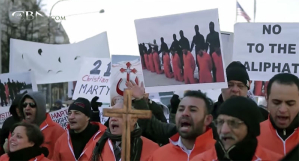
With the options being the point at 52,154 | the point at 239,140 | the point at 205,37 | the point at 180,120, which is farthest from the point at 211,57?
the point at 52,154

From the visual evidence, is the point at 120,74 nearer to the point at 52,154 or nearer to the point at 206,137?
the point at 52,154

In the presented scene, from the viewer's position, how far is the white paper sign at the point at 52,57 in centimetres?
Result: 1021

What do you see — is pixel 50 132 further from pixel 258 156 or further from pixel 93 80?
pixel 258 156

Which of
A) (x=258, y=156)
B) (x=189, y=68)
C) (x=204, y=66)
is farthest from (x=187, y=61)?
(x=258, y=156)

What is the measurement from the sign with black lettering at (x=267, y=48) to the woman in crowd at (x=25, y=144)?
2899 mm

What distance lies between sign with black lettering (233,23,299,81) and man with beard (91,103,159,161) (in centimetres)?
225

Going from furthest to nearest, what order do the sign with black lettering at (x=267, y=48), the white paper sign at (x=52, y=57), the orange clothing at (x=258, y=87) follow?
the white paper sign at (x=52, y=57) < the orange clothing at (x=258, y=87) < the sign with black lettering at (x=267, y=48)

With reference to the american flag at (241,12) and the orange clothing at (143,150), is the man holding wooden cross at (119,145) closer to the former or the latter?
the orange clothing at (143,150)

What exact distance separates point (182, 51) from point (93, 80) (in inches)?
188

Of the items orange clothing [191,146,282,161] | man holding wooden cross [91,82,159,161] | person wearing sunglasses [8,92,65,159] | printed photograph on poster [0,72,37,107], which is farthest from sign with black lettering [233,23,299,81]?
printed photograph on poster [0,72,37,107]

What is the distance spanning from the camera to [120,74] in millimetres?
6914

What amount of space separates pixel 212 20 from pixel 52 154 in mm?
2712

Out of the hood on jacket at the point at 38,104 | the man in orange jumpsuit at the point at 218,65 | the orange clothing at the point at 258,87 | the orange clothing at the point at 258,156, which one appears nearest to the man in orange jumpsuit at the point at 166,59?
the man in orange jumpsuit at the point at 218,65

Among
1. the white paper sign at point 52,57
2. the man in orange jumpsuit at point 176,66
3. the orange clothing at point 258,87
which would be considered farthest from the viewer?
the white paper sign at point 52,57
